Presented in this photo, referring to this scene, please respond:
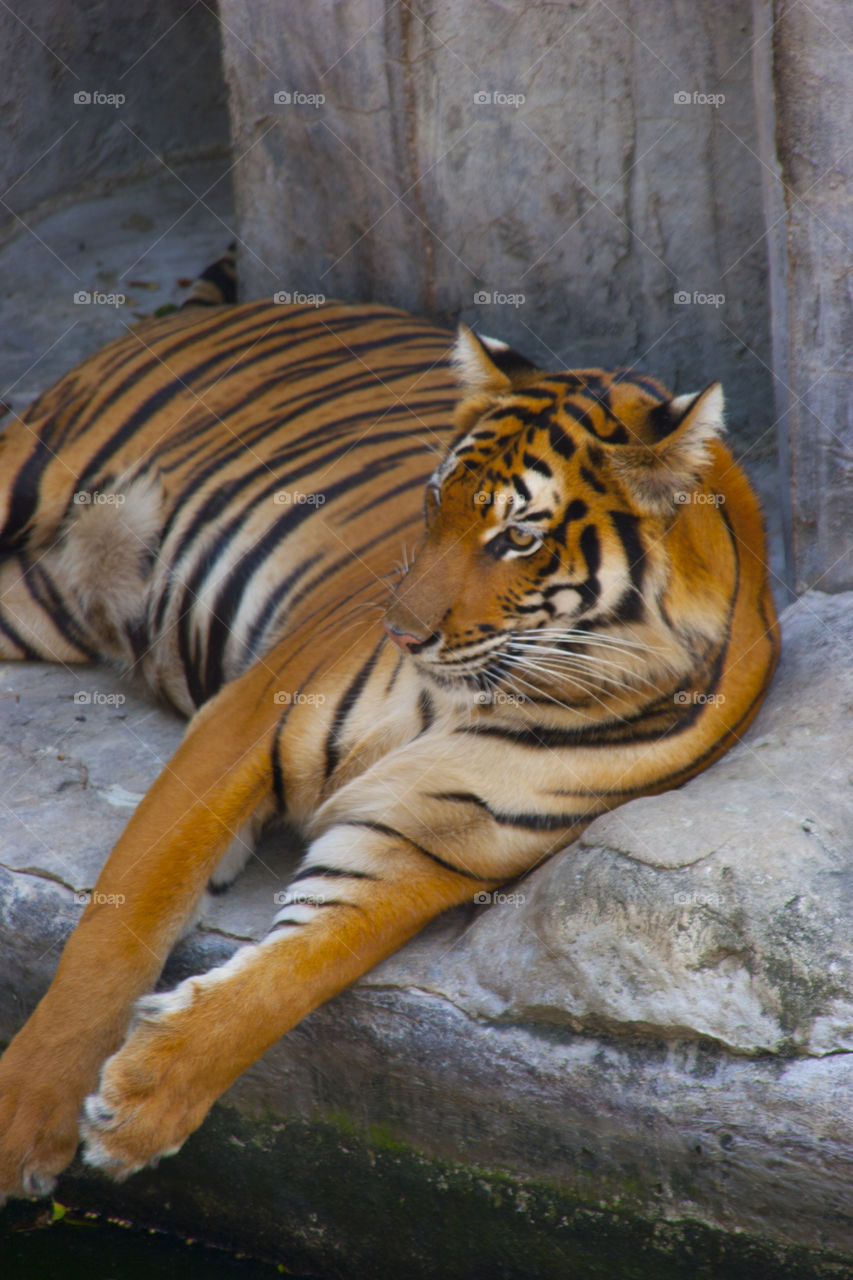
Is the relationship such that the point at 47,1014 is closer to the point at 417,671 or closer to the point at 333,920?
the point at 333,920

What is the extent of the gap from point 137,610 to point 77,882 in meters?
0.86

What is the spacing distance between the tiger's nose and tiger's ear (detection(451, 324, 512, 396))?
467 mm

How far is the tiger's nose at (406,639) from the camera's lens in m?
1.97

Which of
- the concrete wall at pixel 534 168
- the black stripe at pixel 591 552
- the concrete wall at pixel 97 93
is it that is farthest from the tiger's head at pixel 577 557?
the concrete wall at pixel 97 93

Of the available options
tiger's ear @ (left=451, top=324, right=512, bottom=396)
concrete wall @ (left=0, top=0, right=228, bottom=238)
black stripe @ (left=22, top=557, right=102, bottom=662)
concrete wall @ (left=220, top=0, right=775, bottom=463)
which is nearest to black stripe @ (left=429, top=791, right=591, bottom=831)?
tiger's ear @ (left=451, top=324, right=512, bottom=396)

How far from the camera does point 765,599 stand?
7.51 ft

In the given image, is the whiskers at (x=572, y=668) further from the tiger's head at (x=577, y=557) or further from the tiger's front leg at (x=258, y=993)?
the tiger's front leg at (x=258, y=993)

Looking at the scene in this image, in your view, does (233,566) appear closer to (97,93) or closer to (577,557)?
(577,557)

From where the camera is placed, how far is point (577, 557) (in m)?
2.00

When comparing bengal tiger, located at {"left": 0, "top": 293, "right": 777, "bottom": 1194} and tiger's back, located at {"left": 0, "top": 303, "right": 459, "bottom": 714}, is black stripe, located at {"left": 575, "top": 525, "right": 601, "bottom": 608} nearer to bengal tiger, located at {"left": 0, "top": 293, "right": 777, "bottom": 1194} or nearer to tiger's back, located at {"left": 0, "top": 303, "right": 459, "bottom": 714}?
bengal tiger, located at {"left": 0, "top": 293, "right": 777, "bottom": 1194}

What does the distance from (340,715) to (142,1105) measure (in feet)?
2.34

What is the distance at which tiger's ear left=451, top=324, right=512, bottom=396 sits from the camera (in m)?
2.20

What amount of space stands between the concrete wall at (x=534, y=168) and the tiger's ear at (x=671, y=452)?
4.72 feet

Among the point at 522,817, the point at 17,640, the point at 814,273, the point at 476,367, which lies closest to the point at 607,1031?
the point at 522,817
